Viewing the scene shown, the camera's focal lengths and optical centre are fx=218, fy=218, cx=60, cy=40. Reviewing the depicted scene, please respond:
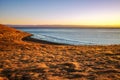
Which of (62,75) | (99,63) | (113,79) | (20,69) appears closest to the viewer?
(113,79)

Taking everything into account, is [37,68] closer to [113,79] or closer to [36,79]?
[36,79]

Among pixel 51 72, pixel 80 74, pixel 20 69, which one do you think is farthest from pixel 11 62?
pixel 80 74

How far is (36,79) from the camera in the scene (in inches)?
280

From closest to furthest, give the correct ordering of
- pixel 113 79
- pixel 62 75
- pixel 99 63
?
pixel 113 79
pixel 62 75
pixel 99 63

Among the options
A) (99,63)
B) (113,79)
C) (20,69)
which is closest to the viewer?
(113,79)

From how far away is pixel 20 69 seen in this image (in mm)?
8375

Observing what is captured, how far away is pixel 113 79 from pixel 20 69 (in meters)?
3.52

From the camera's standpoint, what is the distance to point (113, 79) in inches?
277

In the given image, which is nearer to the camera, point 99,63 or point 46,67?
point 46,67

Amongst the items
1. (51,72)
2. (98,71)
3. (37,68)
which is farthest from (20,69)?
(98,71)

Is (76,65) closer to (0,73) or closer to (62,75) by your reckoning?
(62,75)

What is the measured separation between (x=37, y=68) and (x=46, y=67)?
0.39 metres

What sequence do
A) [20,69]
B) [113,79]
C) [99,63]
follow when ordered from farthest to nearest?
[99,63] < [20,69] < [113,79]

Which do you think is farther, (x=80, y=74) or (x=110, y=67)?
(x=110, y=67)
